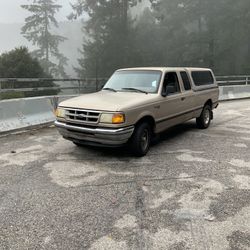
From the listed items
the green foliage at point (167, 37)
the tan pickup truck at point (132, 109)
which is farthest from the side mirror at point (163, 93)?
the green foliage at point (167, 37)

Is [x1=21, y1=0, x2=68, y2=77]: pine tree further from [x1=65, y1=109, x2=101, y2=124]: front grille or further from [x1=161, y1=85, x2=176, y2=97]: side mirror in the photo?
[x1=65, y1=109, x2=101, y2=124]: front grille

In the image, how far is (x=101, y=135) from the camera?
19.6 ft

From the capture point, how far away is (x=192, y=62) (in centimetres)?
4066

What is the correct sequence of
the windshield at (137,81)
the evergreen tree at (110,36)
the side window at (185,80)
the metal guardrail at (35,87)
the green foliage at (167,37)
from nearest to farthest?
the windshield at (137,81)
the side window at (185,80)
the metal guardrail at (35,87)
the evergreen tree at (110,36)
the green foliage at (167,37)

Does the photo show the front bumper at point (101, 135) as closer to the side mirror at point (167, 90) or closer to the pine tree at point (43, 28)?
the side mirror at point (167, 90)

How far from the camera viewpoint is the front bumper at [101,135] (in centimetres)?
591

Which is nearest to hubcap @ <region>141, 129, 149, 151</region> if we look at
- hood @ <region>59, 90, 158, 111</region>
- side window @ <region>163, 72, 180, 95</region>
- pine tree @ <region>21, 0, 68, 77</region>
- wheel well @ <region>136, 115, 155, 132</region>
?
wheel well @ <region>136, 115, 155, 132</region>

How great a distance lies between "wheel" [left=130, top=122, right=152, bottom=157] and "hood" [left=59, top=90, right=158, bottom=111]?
1.57 feet

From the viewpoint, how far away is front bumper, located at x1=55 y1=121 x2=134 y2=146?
19.4 feet

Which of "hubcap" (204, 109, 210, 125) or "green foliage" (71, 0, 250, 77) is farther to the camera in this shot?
"green foliage" (71, 0, 250, 77)

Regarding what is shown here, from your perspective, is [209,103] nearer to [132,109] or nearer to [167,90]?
[167,90]

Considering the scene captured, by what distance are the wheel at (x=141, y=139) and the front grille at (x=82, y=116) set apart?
0.82 metres

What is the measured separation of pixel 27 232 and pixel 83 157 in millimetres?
2847

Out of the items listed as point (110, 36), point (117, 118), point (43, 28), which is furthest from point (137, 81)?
point (43, 28)
